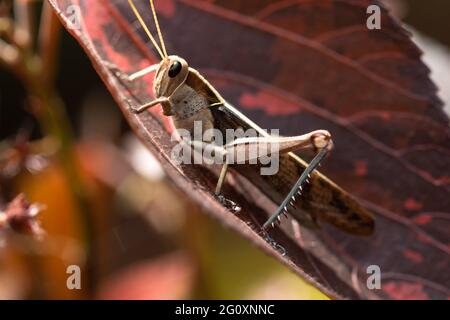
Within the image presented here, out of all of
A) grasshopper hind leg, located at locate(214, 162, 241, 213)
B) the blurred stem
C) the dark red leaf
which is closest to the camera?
grasshopper hind leg, located at locate(214, 162, 241, 213)

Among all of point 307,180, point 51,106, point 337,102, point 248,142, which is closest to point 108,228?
point 51,106

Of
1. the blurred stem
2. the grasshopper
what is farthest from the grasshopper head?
the blurred stem

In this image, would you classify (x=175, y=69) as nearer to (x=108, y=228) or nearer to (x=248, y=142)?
(x=248, y=142)

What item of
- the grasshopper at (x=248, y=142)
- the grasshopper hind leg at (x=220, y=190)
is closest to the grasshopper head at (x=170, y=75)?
the grasshopper at (x=248, y=142)

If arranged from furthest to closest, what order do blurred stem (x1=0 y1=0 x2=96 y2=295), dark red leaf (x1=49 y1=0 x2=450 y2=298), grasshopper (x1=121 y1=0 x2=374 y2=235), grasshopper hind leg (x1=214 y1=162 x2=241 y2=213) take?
blurred stem (x1=0 y1=0 x2=96 y2=295) → grasshopper (x1=121 y1=0 x2=374 y2=235) → dark red leaf (x1=49 y1=0 x2=450 y2=298) → grasshopper hind leg (x1=214 y1=162 x2=241 y2=213)

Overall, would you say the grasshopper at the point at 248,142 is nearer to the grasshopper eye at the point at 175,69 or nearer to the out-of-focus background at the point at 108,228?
the grasshopper eye at the point at 175,69

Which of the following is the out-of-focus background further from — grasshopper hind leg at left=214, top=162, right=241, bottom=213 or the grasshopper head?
the grasshopper head
